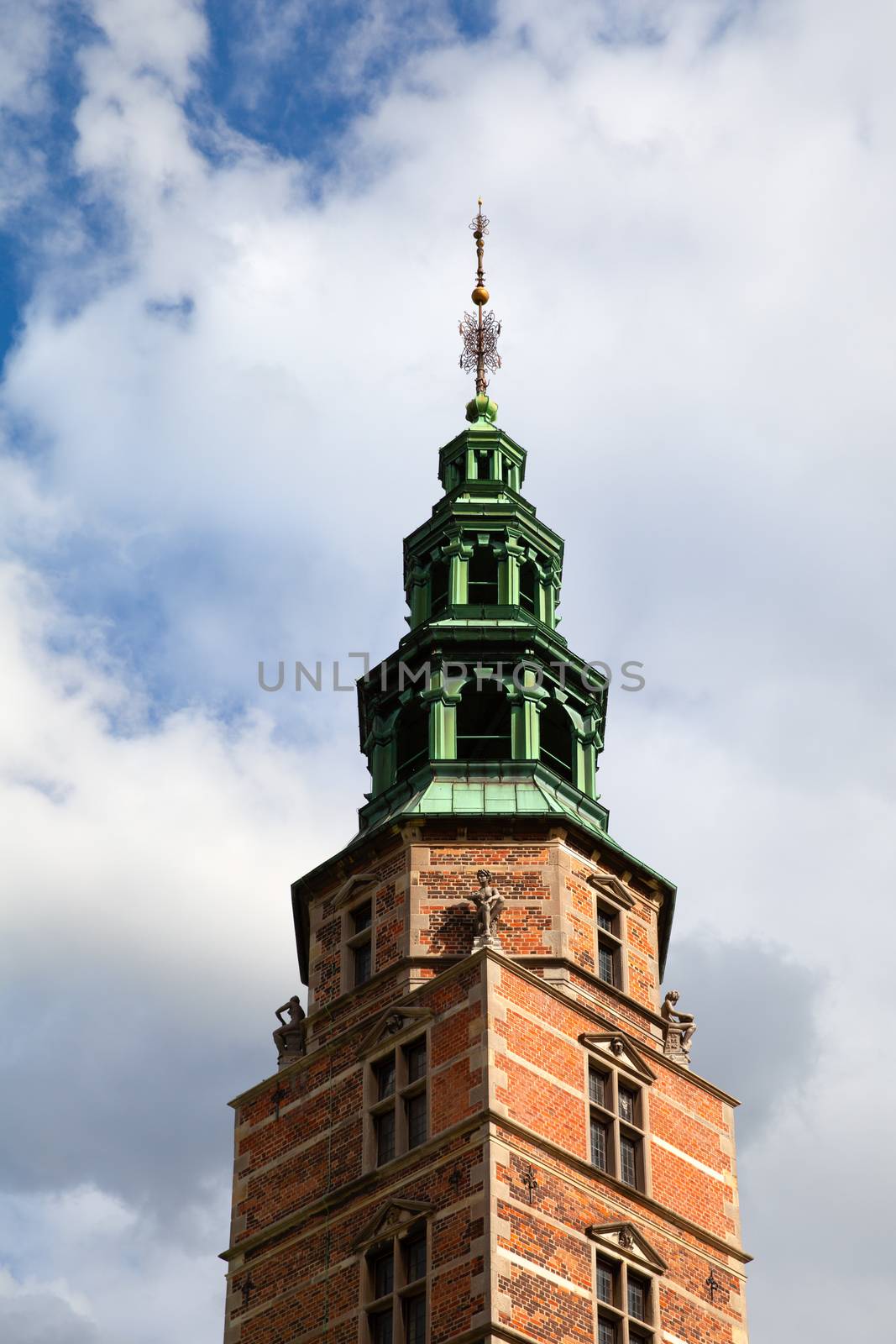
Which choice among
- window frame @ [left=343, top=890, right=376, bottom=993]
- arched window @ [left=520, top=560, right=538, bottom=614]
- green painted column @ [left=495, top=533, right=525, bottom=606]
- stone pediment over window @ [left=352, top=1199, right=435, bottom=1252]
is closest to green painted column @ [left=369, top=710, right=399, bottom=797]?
green painted column @ [left=495, top=533, right=525, bottom=606]

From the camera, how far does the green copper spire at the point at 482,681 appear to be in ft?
184

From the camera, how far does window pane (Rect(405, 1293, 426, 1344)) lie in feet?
148

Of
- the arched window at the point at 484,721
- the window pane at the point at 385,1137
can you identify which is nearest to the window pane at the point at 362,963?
the window pane at the point at 385,1137

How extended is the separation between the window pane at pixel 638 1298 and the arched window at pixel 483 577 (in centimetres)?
1993

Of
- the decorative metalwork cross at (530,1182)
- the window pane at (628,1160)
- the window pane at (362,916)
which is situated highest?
the window pane at (362,916)

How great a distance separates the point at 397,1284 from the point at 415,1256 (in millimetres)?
673

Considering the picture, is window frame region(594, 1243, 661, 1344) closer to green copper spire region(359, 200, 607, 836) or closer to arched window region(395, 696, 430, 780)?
green copper spire region(359, 200, 607, 836)

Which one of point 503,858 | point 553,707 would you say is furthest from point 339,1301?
point 553,707

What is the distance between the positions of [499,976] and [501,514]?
1760cm

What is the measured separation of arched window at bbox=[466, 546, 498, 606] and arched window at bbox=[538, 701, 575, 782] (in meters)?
3.90

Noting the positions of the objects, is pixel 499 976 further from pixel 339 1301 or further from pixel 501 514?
pixel 501 514

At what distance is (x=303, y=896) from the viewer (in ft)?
182

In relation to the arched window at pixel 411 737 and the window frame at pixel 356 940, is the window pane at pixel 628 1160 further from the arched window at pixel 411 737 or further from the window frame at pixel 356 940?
the arched window at pixel 411 737

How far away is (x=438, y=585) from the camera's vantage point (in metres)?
62.9
